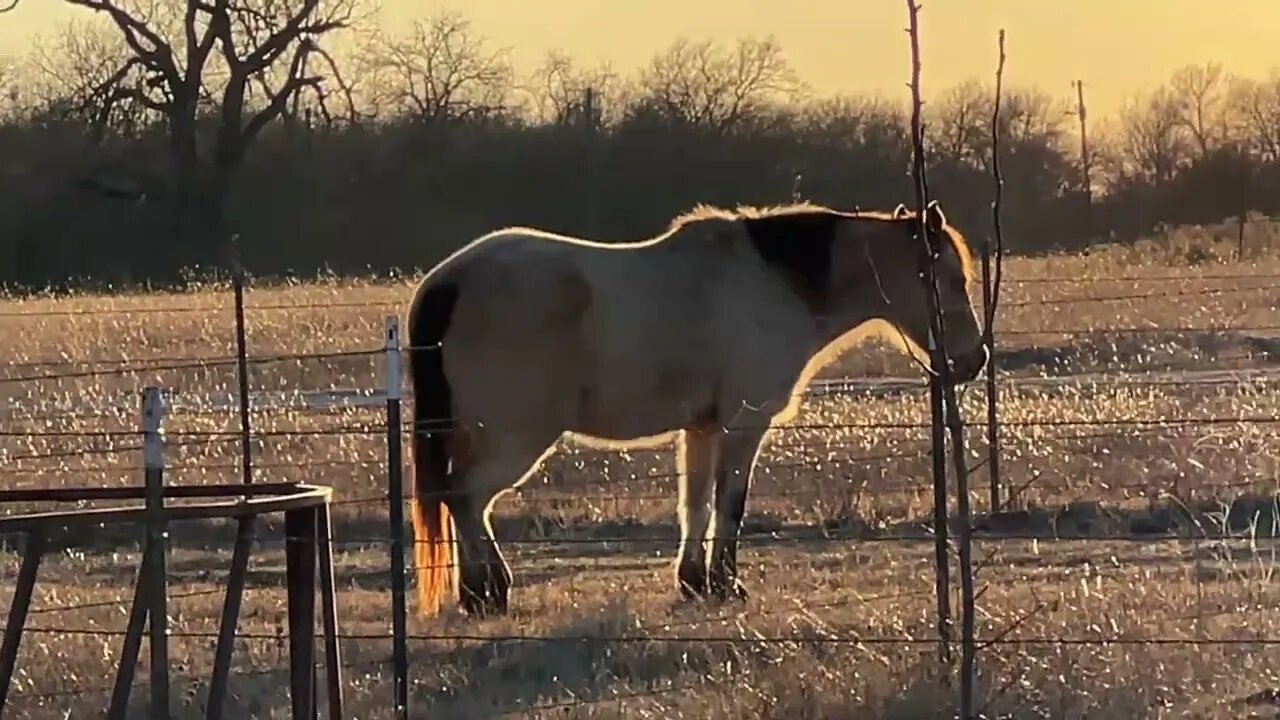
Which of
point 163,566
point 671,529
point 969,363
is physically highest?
point 969,363

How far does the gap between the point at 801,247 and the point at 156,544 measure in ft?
16.9

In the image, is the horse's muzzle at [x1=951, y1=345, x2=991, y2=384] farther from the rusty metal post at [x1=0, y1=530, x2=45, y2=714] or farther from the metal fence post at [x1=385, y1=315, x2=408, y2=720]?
the rusty metal post at [x1=0, y1=530, x2=45, y2=714]

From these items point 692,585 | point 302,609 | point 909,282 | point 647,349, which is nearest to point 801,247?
point 909,282

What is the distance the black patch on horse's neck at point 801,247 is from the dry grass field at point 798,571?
93 centimetres

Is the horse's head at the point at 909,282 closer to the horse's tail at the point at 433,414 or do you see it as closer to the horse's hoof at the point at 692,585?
the horse's hoof at the point at 692,585

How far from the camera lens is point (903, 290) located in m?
9.74

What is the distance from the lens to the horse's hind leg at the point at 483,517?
8320 millimetres

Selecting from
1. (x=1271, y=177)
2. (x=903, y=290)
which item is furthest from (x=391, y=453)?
(x=1271, y=177)

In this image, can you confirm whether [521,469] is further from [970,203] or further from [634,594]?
[970,203]

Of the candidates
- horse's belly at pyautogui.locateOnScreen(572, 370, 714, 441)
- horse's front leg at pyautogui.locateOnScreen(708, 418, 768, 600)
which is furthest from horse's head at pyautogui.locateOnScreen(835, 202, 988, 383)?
horse's belly at pyautogui.locateOnScreen(572, 370, 714, 441)

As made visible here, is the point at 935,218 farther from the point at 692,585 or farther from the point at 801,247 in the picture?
the point at 692,585

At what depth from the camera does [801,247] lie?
9.48m

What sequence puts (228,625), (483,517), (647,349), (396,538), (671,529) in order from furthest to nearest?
(671,529) → (647,349) → (483,517) → (396,538) → (228,625)

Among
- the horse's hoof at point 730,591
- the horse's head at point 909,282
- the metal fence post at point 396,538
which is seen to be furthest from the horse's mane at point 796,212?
the metal fence post at point 396,538
